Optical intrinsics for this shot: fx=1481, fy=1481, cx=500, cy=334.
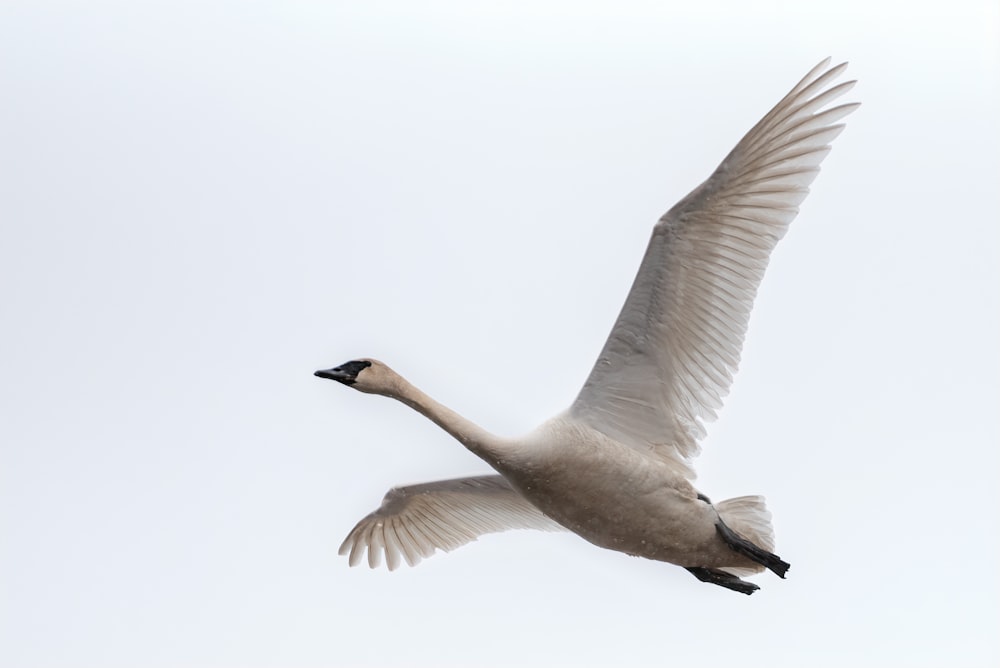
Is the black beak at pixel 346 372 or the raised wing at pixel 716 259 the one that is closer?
the raised wing at pixel 716 259

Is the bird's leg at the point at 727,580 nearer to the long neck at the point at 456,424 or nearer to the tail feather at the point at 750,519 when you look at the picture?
the tail feather at the point at 750,519

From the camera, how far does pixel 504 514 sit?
12781 millimetres

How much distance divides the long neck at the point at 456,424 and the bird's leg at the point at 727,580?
1992 millimetres

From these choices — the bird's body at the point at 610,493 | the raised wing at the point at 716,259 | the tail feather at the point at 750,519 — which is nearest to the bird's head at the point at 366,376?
the bird's body at the point at 610,493

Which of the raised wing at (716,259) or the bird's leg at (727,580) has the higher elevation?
the raised wing at (716,259)

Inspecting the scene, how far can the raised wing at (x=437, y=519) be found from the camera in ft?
41.3

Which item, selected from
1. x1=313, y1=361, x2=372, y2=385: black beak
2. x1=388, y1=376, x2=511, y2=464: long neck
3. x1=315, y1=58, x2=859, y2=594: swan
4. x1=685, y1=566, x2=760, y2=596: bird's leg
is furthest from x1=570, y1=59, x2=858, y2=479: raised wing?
x1=313, y1=361, x2=372, y2=385: black beak

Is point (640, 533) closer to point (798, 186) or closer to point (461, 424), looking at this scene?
point (461, 424)

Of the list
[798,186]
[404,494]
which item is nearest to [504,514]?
[404,494]

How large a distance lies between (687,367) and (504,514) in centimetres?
250

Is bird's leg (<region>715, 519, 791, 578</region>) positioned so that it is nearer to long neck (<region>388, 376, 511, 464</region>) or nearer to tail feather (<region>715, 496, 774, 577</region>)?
tail feather (<region>715, 496, 774, 577</region>)

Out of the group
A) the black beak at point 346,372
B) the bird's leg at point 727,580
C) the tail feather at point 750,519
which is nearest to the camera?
the black beak at point 346,372

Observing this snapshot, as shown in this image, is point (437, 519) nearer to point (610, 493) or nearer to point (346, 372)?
point (346, 372)

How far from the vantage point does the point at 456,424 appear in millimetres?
10773
